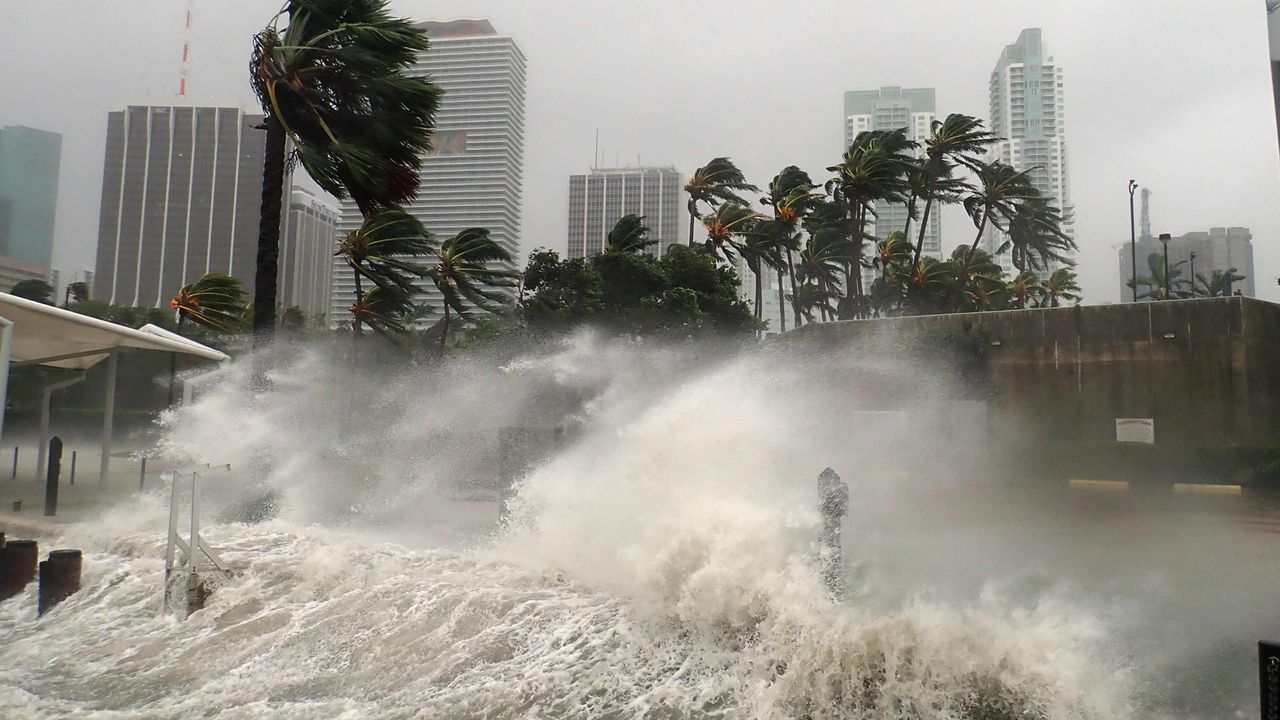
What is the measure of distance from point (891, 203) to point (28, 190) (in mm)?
36917

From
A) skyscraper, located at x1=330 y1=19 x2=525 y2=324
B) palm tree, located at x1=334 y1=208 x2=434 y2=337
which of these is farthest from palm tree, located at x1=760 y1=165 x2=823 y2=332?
skyscraper, located at x1=330 y1=19 x2=525 y2=324

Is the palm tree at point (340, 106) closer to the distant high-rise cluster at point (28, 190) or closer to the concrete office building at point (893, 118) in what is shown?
the distant high-rise cluster at point (28, 190)

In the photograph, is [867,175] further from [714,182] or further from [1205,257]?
[1205,257]

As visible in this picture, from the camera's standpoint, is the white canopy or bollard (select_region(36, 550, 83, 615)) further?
the white canopy

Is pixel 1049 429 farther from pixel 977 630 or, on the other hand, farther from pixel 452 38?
pixel 452 38

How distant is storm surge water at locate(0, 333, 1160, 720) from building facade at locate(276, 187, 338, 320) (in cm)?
5495

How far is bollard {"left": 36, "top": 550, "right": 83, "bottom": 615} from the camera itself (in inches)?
321

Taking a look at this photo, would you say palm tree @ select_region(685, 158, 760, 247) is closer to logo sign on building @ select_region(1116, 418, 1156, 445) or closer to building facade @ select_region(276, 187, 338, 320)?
logo sign on building @ select_region(1116, 418, 1156, 445)

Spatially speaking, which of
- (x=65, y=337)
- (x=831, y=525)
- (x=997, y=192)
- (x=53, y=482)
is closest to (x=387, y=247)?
(x=65, y=337)

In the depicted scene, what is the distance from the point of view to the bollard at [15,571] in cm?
864

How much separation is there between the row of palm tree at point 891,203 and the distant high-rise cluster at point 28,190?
87.6 feet

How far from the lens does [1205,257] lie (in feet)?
215

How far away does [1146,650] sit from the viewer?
18.6 ft

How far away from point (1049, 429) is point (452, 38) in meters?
93.0
